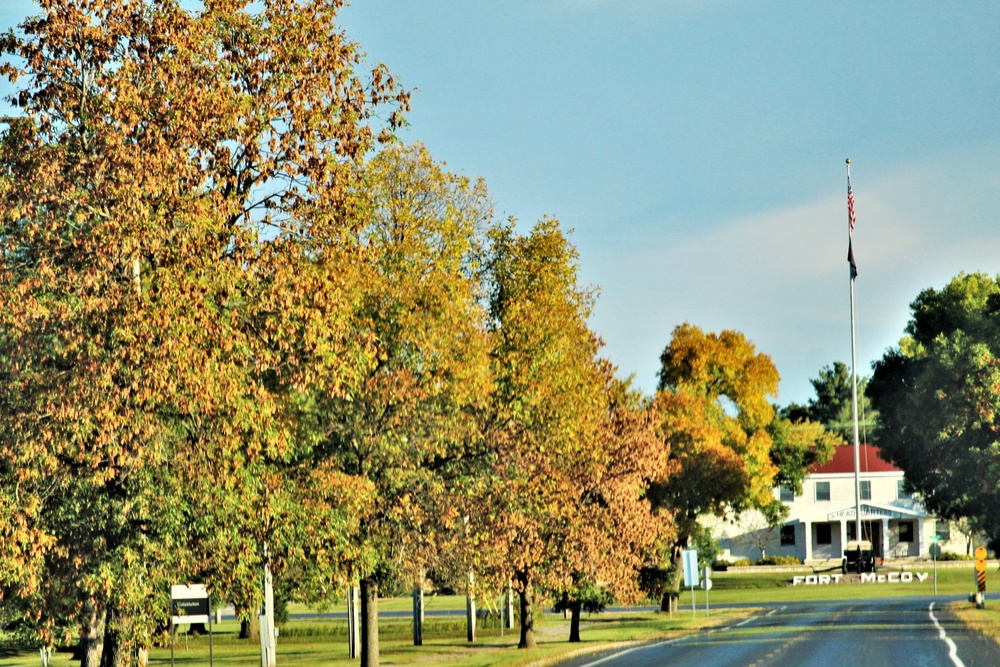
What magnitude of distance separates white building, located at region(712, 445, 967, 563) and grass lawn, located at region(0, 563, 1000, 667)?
2444cm

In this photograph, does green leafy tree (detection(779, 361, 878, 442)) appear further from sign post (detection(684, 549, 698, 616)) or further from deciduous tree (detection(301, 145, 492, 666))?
deciduous tree (detection(301, 145, 492, 666))

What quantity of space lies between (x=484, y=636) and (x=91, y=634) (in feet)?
90.0

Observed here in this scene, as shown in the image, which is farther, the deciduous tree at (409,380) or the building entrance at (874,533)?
the building entrance at (874,533)

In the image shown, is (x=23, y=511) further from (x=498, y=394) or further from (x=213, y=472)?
(x=498, y=394)

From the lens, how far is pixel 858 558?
83.7 meters

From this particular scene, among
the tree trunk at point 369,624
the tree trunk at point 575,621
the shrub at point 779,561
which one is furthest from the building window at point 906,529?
the tree trunk at point 369,624

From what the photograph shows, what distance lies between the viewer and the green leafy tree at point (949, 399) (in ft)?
161

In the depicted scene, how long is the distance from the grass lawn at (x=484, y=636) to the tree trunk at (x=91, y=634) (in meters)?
11.9

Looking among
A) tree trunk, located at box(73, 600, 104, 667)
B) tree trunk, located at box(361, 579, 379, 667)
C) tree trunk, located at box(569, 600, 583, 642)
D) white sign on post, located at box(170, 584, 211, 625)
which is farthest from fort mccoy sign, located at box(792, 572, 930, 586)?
tree trunk, located at box(73, 600, 104, 667)

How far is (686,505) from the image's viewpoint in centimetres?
6431

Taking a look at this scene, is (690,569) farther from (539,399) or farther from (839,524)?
(839,524)

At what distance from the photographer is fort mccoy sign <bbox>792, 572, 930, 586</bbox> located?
271 feet

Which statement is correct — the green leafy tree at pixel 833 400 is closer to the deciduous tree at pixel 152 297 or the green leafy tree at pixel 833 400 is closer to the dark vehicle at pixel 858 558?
the dark vehicle at pixel 858 558

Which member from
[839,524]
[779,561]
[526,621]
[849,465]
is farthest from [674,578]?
[849,465]
